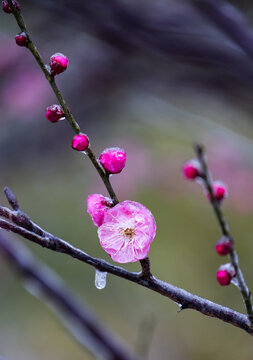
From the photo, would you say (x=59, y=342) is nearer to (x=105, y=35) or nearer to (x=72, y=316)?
(x=72, y=316)

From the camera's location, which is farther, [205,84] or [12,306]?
[12,306]

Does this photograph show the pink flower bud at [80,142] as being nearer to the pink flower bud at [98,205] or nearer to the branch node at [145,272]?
the pink flower bud at [98,205]

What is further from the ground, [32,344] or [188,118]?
[188,118]

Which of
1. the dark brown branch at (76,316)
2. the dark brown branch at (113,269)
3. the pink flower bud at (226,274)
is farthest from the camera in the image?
the dark brown branch at (76,316)

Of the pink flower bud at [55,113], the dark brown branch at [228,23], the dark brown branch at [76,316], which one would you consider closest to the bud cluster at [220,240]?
the pink flower bud at [55,113]

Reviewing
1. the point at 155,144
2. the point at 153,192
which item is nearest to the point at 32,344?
the point at 153,192

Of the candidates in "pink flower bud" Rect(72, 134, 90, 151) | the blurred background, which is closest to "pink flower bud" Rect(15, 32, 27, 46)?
"pink flower bud" Rect(72, 134, 90, 151)

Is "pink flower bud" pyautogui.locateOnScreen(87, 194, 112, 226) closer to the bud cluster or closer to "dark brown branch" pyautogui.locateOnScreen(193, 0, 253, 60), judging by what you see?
the bud cluster
